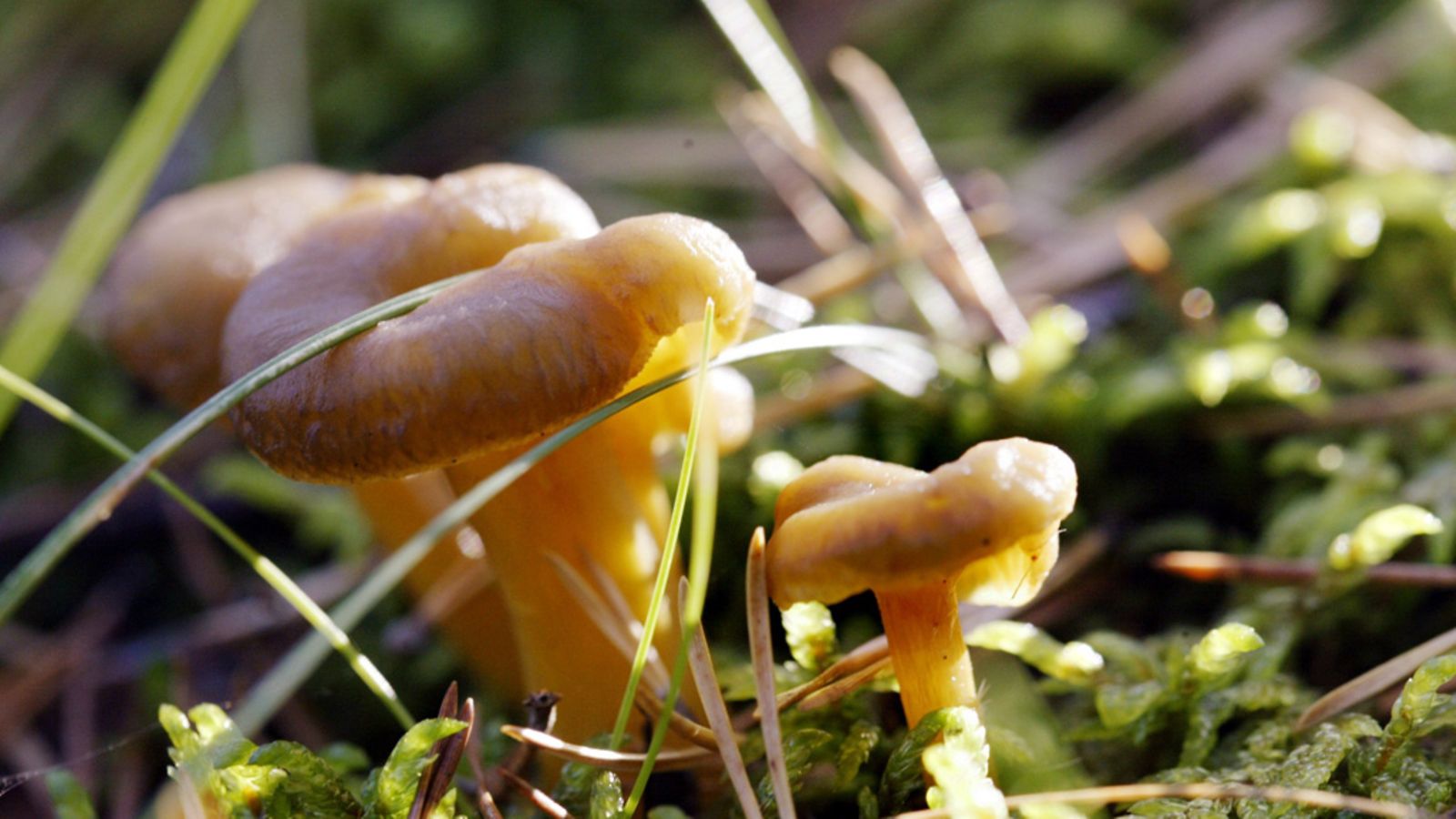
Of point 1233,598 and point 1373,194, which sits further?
point 1373,194

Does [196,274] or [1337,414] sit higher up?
[196,274]

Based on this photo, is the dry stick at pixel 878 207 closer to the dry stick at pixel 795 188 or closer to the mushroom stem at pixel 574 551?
the dry stick at pixel 795 188

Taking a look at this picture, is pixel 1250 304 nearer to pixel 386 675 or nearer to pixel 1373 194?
pixel 1373 194

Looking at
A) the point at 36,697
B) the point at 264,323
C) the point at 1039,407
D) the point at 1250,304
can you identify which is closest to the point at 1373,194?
the point at 1250,304

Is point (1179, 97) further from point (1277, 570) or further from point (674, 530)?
point (674, 530)

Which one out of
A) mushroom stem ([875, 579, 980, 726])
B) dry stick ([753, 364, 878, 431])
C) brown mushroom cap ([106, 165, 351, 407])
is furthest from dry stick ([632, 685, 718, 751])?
brown mushroom cap ([106, 165, 351, 407])

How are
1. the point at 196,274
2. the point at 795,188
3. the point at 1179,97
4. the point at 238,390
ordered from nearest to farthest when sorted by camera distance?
the point at 238,390 → the point at 196,274 → the point at 795,188 → the point at 1179,97

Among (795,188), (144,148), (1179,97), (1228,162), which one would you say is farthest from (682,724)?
(1179,97)

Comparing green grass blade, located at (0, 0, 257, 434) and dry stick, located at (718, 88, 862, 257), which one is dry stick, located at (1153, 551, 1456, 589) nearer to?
dry stick, located at (718, 88, 862, 257)
